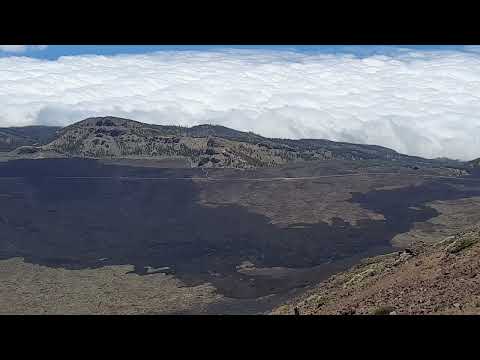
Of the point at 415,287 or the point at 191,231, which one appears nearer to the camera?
the point at 415,287

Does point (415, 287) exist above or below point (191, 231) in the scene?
above

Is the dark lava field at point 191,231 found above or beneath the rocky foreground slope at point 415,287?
beneath

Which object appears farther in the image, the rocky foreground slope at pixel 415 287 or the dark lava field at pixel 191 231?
the dark lava field at pixel 191 231

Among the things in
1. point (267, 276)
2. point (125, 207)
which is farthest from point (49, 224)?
point (267, 276)

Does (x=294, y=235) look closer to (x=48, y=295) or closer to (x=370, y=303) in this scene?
(x=48, y=295)

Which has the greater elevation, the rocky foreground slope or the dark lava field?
the rocky foreground slope

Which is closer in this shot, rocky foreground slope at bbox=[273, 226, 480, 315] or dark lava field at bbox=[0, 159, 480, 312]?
rocky foreground slope at bbox=[273, 226, 480, 315]

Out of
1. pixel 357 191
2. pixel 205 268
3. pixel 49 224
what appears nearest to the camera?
pixel 205 268
